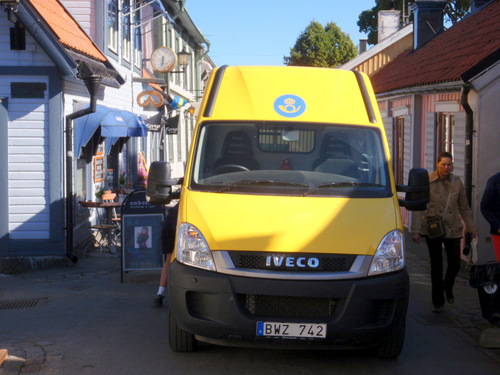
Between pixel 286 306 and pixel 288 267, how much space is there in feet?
1.00

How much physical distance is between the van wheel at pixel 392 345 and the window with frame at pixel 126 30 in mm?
13266

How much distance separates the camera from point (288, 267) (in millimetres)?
6117

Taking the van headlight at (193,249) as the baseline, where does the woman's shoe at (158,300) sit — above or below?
below

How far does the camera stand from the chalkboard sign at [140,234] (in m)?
11.0

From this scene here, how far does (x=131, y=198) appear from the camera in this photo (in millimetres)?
11156

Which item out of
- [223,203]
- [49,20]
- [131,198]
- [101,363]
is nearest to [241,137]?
[223,203]

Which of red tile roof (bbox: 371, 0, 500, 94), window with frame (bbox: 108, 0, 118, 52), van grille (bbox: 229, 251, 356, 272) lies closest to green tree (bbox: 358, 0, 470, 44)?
red tile roof (bbox: 371, 0, 500, 94)

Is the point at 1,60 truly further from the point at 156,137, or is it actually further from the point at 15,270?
the point at 156,137

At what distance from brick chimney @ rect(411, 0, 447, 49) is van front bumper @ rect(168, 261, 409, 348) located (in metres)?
17.9

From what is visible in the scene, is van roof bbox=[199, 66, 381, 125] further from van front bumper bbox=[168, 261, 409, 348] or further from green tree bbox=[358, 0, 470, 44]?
green tree bbox=[358, 0, 470, 44]

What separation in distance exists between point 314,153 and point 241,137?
676 mm

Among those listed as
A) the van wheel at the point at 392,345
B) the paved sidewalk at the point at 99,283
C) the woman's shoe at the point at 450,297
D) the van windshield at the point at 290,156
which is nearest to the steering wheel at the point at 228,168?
the van windshield at the point at 290,156

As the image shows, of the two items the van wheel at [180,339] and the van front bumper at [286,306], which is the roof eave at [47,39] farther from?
the van front bumper at [286,306]

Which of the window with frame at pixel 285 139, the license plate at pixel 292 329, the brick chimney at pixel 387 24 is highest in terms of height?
the brick chimney at pixel 387 24
